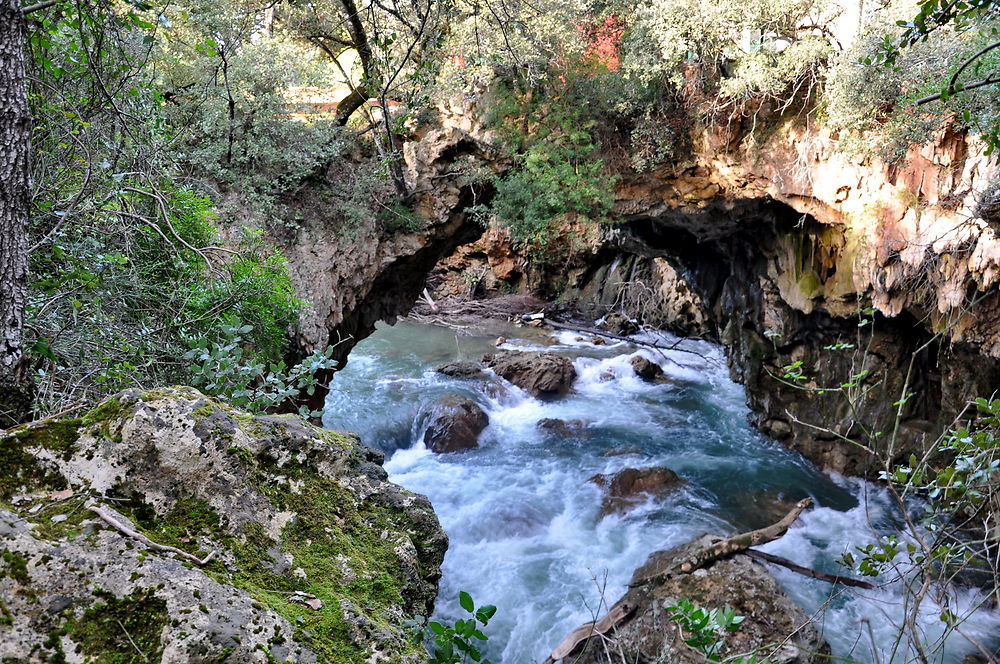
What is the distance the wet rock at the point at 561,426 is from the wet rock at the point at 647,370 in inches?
109

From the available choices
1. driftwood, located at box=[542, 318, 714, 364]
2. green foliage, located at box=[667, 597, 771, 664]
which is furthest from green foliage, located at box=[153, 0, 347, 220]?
driftwood, located at box=[542, 318, 714, 364]

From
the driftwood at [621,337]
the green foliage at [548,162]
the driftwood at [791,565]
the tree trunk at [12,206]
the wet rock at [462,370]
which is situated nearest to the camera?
the tree trunk at [12,206]

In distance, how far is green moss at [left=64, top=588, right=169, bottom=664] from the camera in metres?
1.15

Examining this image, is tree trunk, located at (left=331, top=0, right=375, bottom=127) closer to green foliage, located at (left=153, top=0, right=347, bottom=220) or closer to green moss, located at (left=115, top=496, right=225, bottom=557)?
green foliage, located at (left=153, top=0, right=347, bottom=220)

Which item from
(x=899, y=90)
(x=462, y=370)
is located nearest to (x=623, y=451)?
(x=462, y=370)

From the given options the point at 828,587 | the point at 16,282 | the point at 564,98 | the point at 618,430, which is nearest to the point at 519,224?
the point at 564,98

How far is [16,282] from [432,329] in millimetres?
13358

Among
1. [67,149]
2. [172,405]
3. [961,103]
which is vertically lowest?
[172,405]

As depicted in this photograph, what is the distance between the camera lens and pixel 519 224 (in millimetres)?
8453

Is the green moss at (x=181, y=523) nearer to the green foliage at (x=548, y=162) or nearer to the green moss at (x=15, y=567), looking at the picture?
the green moss at (x=15, y=567)

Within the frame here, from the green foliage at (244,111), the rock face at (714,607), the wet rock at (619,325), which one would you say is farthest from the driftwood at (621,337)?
the green foliage at (244,111)

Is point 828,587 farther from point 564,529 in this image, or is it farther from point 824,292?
point 824,292

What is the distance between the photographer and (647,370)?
1202cm

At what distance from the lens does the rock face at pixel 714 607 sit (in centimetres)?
419
